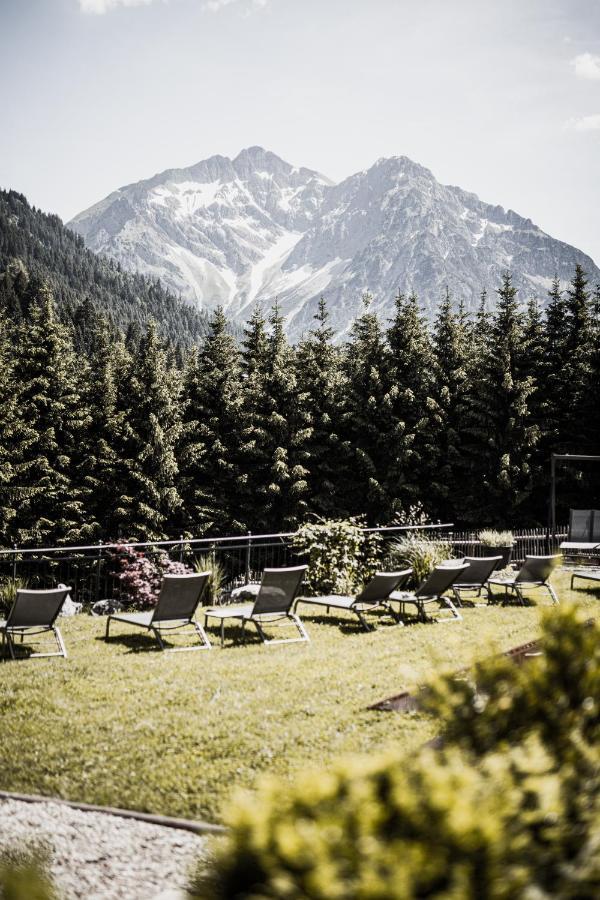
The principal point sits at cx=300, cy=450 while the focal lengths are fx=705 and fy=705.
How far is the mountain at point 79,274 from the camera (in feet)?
482

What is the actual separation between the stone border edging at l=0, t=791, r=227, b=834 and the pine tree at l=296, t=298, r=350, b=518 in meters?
27.6

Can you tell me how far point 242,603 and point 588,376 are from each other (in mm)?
24729

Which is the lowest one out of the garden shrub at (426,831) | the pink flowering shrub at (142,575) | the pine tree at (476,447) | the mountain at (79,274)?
the pink flowering shrub at (142,575)

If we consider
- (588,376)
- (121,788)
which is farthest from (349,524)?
(588,376)

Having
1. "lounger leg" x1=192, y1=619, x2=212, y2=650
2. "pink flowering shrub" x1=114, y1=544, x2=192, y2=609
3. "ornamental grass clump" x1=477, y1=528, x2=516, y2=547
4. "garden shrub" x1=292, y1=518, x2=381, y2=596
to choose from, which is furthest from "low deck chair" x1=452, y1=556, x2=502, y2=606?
"pink flowering shrub" x1=114, y1=544, x2=192, y2=609

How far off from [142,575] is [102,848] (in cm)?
1029

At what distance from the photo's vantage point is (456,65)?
50.1ft

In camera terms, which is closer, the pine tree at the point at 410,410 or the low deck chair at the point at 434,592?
the low deck chair at the point at 434,592

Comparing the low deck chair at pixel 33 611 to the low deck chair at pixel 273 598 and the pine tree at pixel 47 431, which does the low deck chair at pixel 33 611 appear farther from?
the pine tree at pixel 47 431

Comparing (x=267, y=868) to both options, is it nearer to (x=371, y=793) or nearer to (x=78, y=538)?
(x=371, y=793)

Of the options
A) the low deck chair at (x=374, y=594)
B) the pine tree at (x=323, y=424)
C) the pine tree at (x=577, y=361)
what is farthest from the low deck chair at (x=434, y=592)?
the pine tree at (x=577, y=361)

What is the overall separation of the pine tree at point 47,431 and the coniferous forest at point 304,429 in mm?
87

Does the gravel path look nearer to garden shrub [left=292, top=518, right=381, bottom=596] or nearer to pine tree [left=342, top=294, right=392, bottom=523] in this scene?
garden shrub [left=292, top=518, right=381, bottom=596]

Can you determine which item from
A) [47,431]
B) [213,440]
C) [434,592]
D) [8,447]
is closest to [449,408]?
[213,440]
